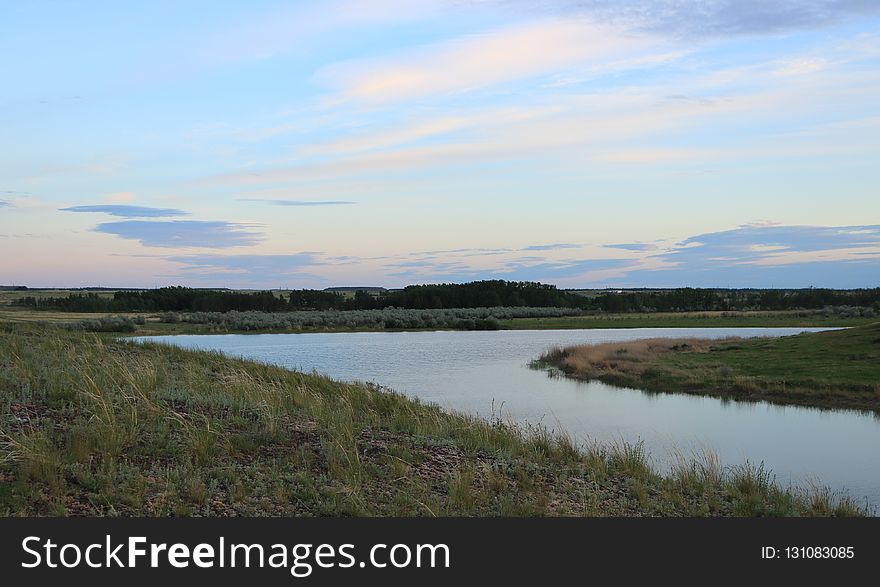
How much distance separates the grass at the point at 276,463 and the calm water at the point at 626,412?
12.4 feet

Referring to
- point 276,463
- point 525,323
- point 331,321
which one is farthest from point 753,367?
point 331,321

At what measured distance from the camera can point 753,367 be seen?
36281mm

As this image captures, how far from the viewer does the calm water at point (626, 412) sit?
1823cm

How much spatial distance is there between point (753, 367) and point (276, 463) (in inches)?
1249

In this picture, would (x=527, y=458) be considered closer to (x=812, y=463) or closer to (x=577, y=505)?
(x=577, y=505)

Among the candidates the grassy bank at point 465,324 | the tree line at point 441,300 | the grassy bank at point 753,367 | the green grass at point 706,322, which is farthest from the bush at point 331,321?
the grassy bank at point 753,367

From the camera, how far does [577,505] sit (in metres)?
9.95

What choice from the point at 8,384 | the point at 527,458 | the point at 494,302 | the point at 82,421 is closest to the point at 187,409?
the point at 82,421

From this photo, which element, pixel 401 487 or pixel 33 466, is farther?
pixel 401 487

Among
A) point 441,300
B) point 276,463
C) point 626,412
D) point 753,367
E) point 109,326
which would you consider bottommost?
point 626,412

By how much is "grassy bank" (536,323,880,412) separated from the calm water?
1.91 m

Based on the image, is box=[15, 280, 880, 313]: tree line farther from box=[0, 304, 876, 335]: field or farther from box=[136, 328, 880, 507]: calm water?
box=[136, 328, 880, 507]: calm water

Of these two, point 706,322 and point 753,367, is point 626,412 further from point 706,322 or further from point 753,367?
point 706,322

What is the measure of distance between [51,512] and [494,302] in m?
120
